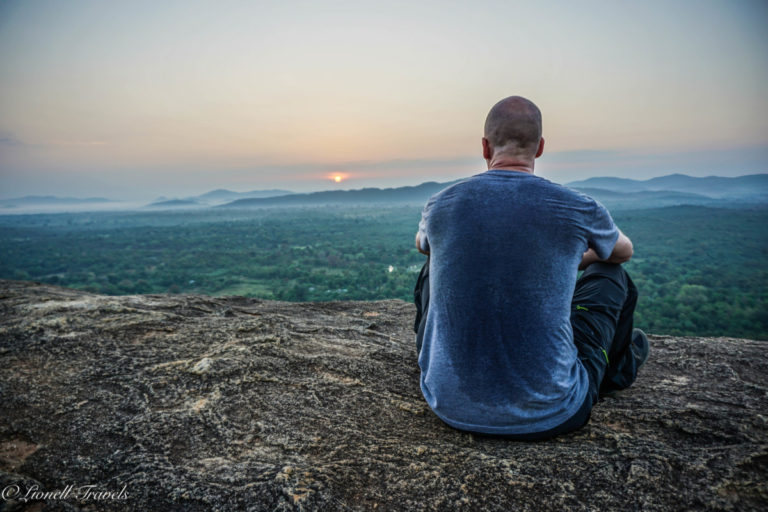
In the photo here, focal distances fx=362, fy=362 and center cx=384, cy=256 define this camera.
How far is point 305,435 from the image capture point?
2256 mm

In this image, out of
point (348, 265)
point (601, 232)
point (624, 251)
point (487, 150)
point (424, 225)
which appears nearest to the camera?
point (601, 232)

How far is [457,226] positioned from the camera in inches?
74.0

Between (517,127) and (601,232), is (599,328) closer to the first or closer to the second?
(601,232)

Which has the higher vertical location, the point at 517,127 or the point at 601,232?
the point at 517,127

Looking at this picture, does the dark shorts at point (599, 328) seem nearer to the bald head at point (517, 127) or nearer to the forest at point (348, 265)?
the bald head at point (517, 127)

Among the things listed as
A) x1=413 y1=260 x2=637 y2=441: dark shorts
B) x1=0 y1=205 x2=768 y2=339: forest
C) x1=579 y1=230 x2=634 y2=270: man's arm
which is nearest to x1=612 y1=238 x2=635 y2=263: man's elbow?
x1=579 y1=230 x2=634 y2=270: man's arm

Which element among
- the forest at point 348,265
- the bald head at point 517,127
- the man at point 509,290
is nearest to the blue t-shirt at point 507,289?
the man at point 509,290

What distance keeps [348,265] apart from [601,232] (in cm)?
4678

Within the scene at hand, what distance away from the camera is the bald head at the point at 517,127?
2104 mm

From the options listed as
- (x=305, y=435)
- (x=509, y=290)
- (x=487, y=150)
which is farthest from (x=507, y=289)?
(x=305, y=435)

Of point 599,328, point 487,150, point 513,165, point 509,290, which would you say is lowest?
point 599,328

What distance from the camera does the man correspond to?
5.94 ft

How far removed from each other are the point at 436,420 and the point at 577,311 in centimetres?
122

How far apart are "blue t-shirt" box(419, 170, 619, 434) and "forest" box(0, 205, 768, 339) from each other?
19.6 metres
